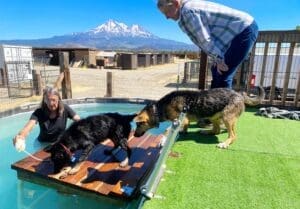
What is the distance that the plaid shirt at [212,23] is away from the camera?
11.6ft

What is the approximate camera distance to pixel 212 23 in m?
3.82

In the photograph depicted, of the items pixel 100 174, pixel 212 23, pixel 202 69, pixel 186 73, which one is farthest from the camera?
pixel 186 73

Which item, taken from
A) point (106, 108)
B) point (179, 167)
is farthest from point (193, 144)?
point (106, 108)

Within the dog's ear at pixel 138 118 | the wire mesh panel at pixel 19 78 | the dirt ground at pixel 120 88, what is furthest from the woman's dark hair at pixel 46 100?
the wire mesh panel at pixel 19 78

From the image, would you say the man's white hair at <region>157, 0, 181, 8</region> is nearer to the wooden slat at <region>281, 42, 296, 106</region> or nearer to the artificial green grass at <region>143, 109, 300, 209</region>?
the artificial green grass at <region>143, 109, 300, 209</region>

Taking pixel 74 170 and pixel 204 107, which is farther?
pixel 204 107

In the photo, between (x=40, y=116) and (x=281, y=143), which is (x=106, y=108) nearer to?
(x=40, y=116)

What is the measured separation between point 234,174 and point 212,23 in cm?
212

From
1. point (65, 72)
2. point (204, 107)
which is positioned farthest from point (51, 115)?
point (65, 72)

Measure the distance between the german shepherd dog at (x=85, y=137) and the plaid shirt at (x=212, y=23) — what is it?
158 centimetres

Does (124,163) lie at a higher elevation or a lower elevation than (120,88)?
higher

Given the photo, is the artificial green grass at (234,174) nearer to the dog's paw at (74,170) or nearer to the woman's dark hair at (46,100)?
the dog's paw at (74,170)

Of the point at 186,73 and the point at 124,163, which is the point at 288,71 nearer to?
the point at 124,163

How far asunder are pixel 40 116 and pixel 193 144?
8.93 feet
